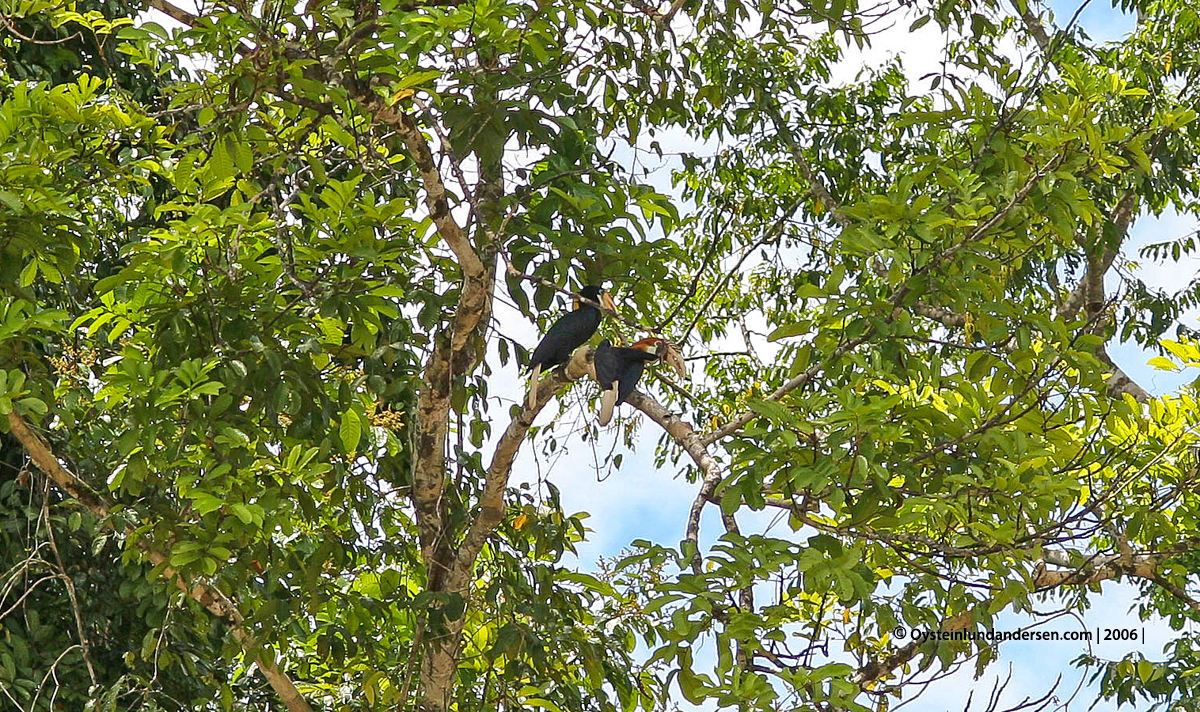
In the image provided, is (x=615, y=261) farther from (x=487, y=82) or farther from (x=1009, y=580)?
(x=1009, y=580)

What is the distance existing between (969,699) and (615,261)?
1066 mm

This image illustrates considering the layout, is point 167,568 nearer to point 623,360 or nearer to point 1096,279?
point 623,360

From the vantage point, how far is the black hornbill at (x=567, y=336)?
262 cm

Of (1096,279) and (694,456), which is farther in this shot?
(1096,279)

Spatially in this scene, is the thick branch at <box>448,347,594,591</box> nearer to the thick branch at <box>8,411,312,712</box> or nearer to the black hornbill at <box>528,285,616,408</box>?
the black hornbill at <box>528,285,616,408</box>

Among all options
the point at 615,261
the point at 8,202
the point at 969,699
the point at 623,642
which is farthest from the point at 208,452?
the point at 969,699

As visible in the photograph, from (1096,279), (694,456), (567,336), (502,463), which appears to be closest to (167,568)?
(502,463)

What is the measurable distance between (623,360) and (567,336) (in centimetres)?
20

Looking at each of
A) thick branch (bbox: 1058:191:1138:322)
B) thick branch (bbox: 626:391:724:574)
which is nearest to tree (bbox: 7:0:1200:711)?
thick branch (bbox: 626:391:724:574)

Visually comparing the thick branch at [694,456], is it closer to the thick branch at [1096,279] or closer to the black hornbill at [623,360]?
the black hornbill at [623,360]

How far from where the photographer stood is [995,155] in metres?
2.45

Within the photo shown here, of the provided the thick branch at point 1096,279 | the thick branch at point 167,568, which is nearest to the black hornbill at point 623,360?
the thick branch at point 167,568

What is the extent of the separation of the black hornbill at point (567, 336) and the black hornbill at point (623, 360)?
0.14 metres

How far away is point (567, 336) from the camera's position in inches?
104
